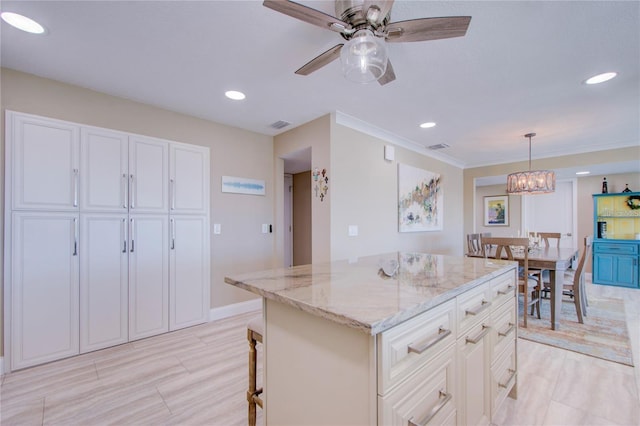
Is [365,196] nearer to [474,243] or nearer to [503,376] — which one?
[474,243]

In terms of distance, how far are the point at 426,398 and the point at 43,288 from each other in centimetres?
295

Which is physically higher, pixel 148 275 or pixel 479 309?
pixel 479 309

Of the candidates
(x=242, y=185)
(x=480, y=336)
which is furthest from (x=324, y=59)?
(x=242, y=185)

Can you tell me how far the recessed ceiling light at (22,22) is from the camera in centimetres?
164

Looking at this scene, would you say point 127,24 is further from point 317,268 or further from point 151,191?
point 317,268

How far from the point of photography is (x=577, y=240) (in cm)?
586

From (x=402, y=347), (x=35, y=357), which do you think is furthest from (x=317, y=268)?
(x=35, y=357)

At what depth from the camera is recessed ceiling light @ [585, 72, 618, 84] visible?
2234 mm

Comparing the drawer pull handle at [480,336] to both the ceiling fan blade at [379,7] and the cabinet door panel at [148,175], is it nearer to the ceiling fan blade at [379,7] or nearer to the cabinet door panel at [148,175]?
the ceiling fan blade at [379,7]

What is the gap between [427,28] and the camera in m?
1.36

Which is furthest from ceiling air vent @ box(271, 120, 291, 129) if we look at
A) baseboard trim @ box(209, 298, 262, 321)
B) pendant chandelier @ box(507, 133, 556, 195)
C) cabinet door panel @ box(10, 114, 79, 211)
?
pendant chandelier @ box(507, 133, 556, 195)

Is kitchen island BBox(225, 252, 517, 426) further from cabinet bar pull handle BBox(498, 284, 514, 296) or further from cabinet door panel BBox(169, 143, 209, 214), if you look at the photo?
cabinet door panel BBox(169, 143, 209, 214)

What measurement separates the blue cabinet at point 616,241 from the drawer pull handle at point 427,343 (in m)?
6.48

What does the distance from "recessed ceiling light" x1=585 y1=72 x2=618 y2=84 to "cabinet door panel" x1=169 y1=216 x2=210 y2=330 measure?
3.90 metres
